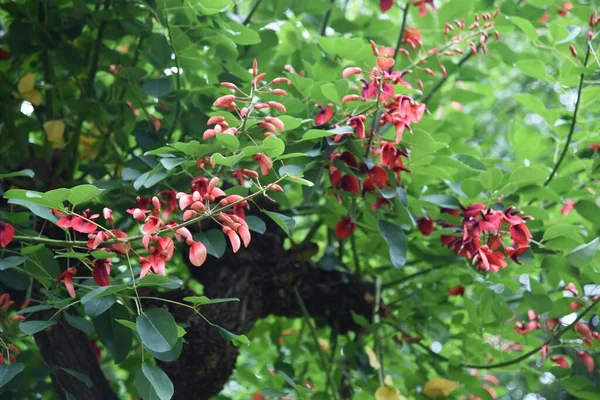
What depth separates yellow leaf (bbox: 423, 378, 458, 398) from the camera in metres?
1.52

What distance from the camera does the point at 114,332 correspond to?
1.18 meters

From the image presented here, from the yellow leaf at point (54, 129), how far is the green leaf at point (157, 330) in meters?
0.65

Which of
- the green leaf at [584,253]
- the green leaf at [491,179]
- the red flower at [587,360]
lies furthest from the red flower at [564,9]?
the red flower at [587,360]

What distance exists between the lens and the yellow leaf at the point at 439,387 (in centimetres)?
152

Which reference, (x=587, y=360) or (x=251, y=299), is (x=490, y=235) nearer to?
(x=587, y=360)

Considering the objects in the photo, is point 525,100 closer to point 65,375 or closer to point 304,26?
point 304,26

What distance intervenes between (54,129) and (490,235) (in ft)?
2.97

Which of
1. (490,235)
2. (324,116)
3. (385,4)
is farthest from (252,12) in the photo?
(490,235)

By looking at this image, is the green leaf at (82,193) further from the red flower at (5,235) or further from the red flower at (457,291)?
the red flower at (457,291)

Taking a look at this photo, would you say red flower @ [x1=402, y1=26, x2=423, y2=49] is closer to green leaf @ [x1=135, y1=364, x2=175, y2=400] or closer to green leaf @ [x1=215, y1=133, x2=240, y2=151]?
green leaf @ [x1=215, y1=133, x2=240, y2=151]

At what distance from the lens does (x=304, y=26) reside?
1771 mm

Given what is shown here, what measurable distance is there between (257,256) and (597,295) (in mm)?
734

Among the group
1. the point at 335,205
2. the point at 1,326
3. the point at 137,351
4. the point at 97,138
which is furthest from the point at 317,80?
the point at 137,351

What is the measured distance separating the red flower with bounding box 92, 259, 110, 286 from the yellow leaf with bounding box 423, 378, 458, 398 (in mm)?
767
